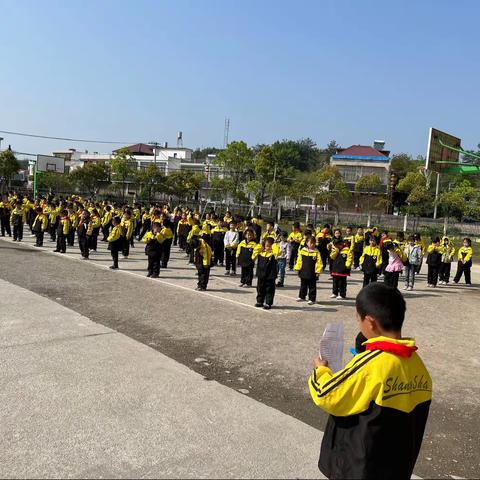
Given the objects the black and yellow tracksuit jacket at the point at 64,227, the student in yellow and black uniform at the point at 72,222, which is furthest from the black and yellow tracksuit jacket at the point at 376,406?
the student in yellow and black uniform at the point at 72,222

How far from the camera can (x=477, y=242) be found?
101 ft

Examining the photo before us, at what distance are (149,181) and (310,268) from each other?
3675cm

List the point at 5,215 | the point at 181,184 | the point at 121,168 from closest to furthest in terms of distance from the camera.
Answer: the point at 5,215
the point at 121,168
the point at 181,184

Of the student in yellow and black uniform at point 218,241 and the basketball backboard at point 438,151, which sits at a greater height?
the basketball backboard at point 438,151

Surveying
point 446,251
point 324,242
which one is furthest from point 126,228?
point 446,251

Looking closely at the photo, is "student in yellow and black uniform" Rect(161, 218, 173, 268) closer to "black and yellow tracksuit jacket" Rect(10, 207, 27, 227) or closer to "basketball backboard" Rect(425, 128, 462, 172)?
"black and yellow tracksuit jacket" Rect(10, 207, 27, 227)

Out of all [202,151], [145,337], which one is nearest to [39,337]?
[145,337]

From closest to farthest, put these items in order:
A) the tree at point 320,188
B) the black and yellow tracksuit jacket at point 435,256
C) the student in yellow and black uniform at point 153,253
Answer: the student in yellow and black uniform at point 153,253, the black and yellow tracksuit jacket at point 435,256, the tree at point 320,188

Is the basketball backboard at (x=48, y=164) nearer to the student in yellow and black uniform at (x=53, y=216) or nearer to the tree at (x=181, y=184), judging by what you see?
the tree at (x=181, y=184)

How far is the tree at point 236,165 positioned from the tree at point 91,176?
12722 millimetres

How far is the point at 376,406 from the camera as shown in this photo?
2.37 metres

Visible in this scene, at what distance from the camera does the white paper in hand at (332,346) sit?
8.39 ft

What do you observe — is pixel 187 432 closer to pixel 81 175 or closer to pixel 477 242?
pixel 477 242

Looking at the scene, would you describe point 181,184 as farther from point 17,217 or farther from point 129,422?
point 129,422
